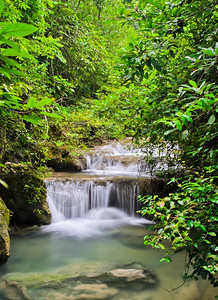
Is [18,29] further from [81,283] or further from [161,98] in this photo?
[81,283]

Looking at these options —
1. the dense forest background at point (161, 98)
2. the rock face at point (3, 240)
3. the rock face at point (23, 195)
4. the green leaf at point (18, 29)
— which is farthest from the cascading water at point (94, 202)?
the green leaf at point (18, 29)

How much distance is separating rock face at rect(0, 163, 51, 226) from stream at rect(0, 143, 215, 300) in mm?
282

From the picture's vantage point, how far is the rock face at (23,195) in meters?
4.28

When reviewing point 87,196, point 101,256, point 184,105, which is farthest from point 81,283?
point 87,196

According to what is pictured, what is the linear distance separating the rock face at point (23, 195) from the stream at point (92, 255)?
11.1 inches

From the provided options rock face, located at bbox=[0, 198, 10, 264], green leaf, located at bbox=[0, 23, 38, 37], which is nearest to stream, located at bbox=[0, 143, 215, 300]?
rock face, located at bbox=[0, 198, 10, 264]

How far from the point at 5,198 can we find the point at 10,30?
476 cm

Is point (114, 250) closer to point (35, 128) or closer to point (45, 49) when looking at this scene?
point (35, 128)

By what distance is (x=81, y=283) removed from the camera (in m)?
2.88

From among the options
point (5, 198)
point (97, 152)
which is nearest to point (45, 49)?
point (5, 198)

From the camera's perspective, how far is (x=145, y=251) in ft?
13.1

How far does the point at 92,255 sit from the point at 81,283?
3.39ft

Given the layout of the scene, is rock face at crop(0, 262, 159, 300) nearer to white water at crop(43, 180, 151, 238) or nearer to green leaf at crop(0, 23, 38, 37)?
white water at crop(43, 180, 151, 238)

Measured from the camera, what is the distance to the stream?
2.73 m
